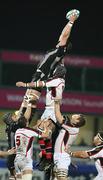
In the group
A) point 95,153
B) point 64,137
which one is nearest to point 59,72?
point 64,137

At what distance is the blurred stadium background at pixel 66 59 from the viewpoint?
24.0 metres

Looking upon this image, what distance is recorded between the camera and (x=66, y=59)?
25.8 m

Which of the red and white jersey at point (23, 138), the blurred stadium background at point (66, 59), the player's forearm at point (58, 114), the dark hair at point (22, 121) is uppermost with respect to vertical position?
the blurred stadium background at point (66, 59)

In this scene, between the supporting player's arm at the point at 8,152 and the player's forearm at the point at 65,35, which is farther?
the player's forearm at the point at 65,35

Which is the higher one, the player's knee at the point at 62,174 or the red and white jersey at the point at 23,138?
the red and white jersey at the point at 23,138

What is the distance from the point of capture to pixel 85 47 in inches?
1163

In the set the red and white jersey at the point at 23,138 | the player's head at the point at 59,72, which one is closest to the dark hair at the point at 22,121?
the red and white jersey at the point at 23,138

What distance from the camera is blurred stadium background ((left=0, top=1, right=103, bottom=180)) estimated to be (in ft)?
78.7

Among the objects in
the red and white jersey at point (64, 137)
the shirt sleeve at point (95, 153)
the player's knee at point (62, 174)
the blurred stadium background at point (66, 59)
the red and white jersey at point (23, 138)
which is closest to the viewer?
the red and white jersey at point (23, 138)

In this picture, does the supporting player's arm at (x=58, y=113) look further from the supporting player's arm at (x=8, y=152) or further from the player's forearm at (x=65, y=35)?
the player's forearm at (x=65, y=35)

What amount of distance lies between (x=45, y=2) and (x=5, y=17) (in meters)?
1.91

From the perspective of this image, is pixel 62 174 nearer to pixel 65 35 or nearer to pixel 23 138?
pixel 23 138

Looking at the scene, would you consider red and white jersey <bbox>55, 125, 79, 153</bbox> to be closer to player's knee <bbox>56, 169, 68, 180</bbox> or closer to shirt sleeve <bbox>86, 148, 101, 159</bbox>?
player's knee <bbox>56, 169, 68, 180</bbox>

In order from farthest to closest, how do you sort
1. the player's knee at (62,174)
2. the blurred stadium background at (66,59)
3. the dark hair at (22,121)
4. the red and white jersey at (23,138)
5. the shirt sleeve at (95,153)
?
the blurred stadium background at (66,59) < the shirt sleeve at (95,153) < the player's knee at (62,174) < the red and white jersey at (23,138) < the dark hair at (22,121)
